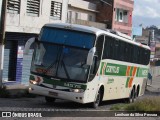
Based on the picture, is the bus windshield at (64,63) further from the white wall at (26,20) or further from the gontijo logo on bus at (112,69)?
the white wall at (26,20)

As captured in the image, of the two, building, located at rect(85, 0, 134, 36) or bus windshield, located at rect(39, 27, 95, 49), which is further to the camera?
building, located at rect(85, 0, 134, 36)

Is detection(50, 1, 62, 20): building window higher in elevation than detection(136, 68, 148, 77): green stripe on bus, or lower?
higher

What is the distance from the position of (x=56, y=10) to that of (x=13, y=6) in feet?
19.3

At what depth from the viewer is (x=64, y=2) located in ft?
120

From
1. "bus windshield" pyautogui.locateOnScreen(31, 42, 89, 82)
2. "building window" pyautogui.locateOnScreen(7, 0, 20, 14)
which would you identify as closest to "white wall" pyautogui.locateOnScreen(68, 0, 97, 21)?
"building window" pyautogui.locateOnScreen(7, 0, 20, 14)

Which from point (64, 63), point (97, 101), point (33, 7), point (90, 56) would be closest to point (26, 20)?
point (33, 7)

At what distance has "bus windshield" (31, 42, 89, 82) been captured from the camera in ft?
58.5

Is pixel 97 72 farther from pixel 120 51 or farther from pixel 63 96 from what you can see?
pixel 120 51

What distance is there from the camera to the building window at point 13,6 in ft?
98.3

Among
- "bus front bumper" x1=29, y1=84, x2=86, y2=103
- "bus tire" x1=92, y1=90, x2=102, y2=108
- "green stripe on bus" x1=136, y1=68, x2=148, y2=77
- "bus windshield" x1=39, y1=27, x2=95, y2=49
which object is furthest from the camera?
"green stripe on bus" x1=136, y1=68, x2=148, y2=77

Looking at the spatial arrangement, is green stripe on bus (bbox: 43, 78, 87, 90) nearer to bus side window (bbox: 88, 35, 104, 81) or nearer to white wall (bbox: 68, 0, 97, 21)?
bus side window (bbox: 88, 35, 104, 81)

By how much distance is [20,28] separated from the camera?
103 feet

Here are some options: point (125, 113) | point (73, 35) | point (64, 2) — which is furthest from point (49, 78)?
point (64, 2)

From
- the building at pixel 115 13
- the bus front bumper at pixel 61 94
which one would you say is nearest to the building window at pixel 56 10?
the bus front bumper at pixel 61 94
